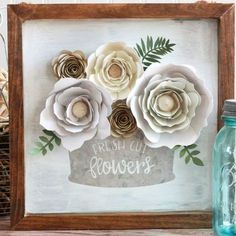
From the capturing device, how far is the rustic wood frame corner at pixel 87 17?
743 mm

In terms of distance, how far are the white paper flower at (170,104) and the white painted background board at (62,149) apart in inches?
1.1

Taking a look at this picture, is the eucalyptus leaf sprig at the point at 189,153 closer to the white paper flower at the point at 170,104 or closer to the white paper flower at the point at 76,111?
the white paper flower at the point at 170,104

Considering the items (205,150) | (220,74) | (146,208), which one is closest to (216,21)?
(220,74)

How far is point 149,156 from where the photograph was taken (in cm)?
76

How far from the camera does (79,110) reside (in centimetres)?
73

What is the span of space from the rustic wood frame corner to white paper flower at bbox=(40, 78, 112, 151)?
0.06 metres

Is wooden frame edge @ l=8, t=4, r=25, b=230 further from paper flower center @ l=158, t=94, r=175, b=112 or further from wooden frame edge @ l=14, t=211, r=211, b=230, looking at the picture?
paper flower center @ l=158, t=94, r=175, b=112

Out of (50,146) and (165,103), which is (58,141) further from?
(165,103)

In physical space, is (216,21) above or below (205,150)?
above

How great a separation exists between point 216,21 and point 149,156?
0.25 meters

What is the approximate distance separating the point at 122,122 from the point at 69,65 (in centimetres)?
13

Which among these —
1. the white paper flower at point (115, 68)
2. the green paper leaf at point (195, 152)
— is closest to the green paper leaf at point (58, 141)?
the white paper flower at point (115, 68)

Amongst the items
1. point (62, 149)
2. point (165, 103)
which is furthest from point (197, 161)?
point (62, 149)

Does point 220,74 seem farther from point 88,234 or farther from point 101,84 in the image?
point 88,234
